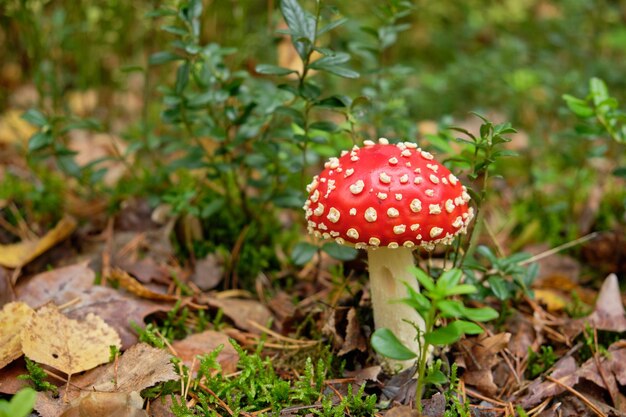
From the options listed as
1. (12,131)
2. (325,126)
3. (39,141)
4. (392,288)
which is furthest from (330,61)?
(12,131)

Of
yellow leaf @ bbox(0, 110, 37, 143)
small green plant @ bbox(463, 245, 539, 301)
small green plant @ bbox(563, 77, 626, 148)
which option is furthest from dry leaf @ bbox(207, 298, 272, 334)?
yellow leaf @ bbox(0, 110, 37, 143)

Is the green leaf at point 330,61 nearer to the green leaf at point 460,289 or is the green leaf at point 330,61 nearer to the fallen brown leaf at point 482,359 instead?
the green leaf at point 460,289

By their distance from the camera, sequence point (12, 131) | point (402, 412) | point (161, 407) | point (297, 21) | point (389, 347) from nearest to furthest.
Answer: point (389, 347) → point (402, 412) → point (161, 407) → point (297, 21) → point (12, 131)

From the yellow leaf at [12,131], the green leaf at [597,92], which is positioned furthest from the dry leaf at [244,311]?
the yellow leaf at [12,131]

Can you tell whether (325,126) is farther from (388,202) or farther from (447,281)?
(447,281)

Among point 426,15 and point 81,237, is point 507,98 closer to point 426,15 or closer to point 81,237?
point 426,15

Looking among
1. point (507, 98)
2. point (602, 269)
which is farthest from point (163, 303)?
point (507, 98)
